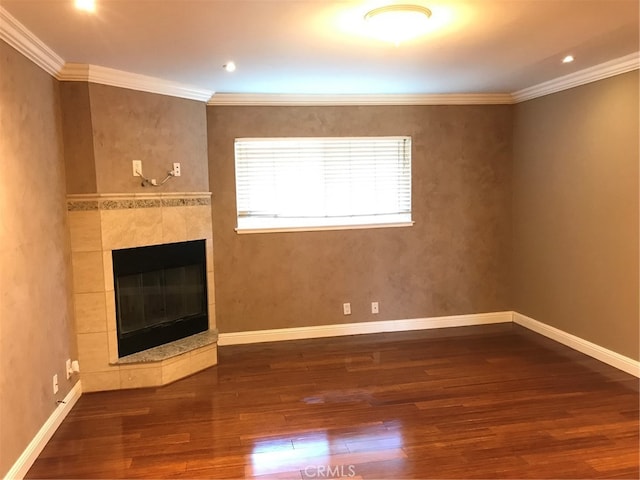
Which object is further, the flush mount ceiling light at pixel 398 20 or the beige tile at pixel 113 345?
the beige tile at pixel 113 345

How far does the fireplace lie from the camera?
A: 3840 millimetres

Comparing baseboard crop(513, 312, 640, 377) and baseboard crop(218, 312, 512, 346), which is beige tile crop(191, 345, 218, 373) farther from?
baseboard crop(513, 312, 640, 377)

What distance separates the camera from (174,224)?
4.05m

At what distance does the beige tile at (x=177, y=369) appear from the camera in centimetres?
382

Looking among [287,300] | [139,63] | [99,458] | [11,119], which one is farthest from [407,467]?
[139,63]

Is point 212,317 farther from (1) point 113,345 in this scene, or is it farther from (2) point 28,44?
(2) point 28,44

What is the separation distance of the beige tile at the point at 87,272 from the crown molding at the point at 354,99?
1.73 m

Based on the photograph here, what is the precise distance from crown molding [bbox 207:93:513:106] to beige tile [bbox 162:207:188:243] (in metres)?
1.09

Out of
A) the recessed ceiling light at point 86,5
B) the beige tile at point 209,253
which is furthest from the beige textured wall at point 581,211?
the recessed ceiling light at point 86,5

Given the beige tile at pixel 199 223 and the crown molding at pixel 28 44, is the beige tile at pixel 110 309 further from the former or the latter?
the crown molding at pixel 28 44

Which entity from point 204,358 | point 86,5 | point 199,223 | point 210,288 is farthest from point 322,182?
point 86,5

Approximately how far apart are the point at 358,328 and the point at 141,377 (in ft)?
6.98

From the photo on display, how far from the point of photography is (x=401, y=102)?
15.9 feet

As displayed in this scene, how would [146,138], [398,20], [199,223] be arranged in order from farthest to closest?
[199,223] → [146,138] → [398,20]
